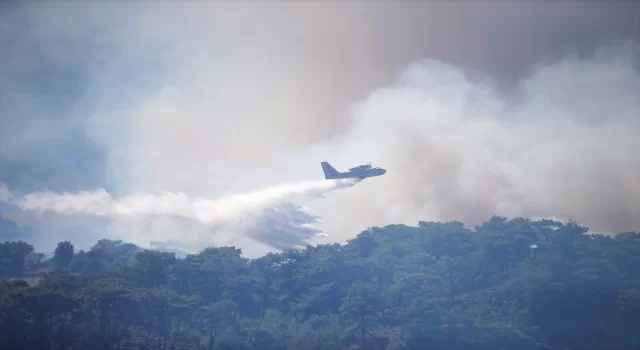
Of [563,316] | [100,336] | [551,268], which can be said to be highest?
[551,268]

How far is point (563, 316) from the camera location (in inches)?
4552

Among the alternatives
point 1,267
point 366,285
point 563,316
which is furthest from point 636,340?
point 1,267

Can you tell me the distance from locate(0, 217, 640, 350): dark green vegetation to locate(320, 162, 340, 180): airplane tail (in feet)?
63.8

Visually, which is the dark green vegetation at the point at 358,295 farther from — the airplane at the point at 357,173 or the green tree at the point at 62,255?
the airplane at the point at 357,173

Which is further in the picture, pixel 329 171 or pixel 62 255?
pixel 62 255

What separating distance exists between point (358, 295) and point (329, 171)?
27402 mm

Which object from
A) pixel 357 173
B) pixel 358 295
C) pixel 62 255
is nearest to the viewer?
pixel 358 295

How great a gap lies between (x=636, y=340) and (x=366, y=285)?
52402 mm

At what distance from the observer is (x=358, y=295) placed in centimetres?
11156

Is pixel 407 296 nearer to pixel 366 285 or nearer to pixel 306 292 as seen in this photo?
pixel 366 285

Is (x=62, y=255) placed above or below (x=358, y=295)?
above

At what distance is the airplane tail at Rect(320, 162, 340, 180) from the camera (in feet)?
409

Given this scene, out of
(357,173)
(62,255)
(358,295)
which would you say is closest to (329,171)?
(357,173)

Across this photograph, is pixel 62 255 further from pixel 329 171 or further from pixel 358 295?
pixel 358 295
